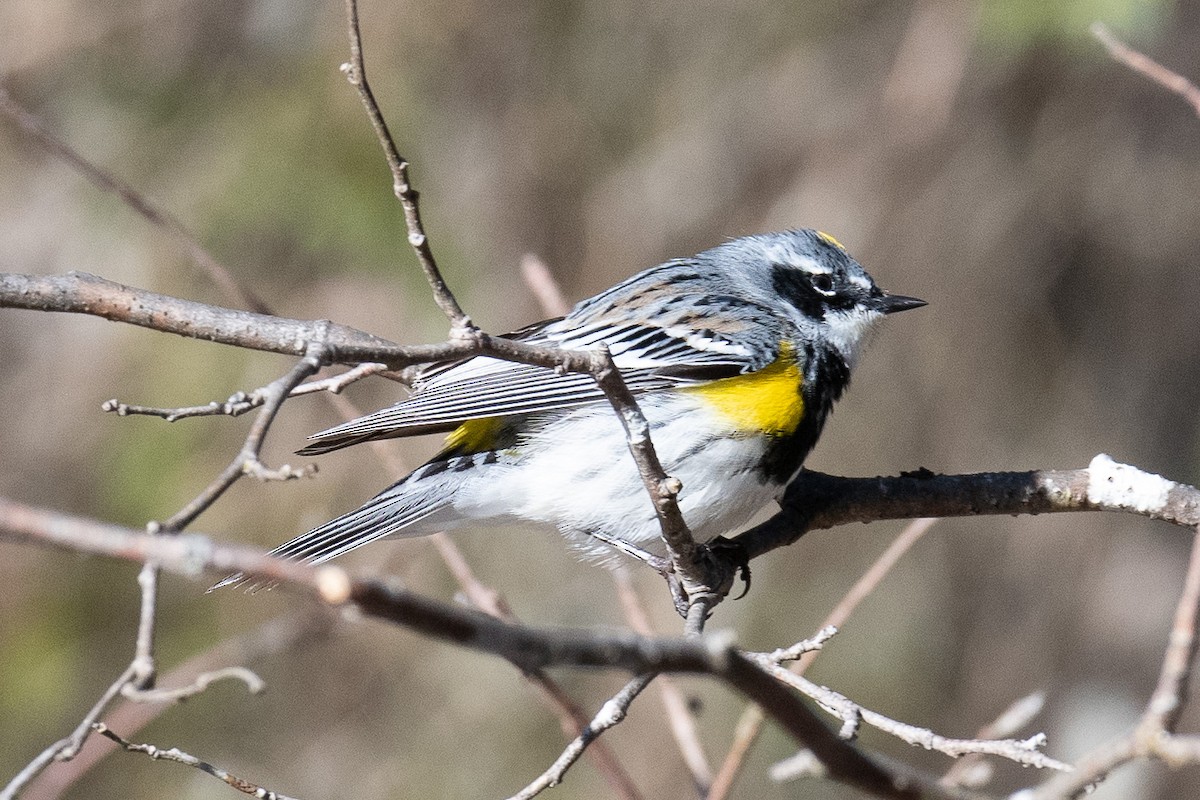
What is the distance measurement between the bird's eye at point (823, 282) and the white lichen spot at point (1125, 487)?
1103mm

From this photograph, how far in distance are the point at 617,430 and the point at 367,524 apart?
68 cm

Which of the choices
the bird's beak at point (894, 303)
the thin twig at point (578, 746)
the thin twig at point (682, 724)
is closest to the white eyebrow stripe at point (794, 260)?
the bird's beak at point (894, 303)

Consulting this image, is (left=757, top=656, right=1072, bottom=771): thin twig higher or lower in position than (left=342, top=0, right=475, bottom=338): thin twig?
lower

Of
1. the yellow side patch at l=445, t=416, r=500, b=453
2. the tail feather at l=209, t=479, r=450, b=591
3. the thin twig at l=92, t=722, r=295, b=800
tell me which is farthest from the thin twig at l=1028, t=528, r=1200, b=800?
the yellow side patch at l=445, t=416, r=500, b=453

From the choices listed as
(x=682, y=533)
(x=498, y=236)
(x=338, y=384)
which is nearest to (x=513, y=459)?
(x=682, y=533)

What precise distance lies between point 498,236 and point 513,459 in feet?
7.26

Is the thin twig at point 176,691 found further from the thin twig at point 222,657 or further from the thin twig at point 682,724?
the thin twig at point 682,724

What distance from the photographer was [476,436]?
347cm

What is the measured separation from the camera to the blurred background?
16.6 ft

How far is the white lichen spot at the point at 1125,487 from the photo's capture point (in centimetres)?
295

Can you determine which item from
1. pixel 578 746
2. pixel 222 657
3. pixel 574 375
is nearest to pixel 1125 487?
pixel 574 375

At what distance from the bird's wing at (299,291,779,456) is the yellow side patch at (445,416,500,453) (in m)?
0.04

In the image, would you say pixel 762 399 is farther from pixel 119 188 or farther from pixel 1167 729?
pixel 1167 729

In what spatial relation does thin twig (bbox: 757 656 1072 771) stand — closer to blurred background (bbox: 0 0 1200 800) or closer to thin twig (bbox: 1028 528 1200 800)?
thin twig (bbox: 1028 528 1200 800)
